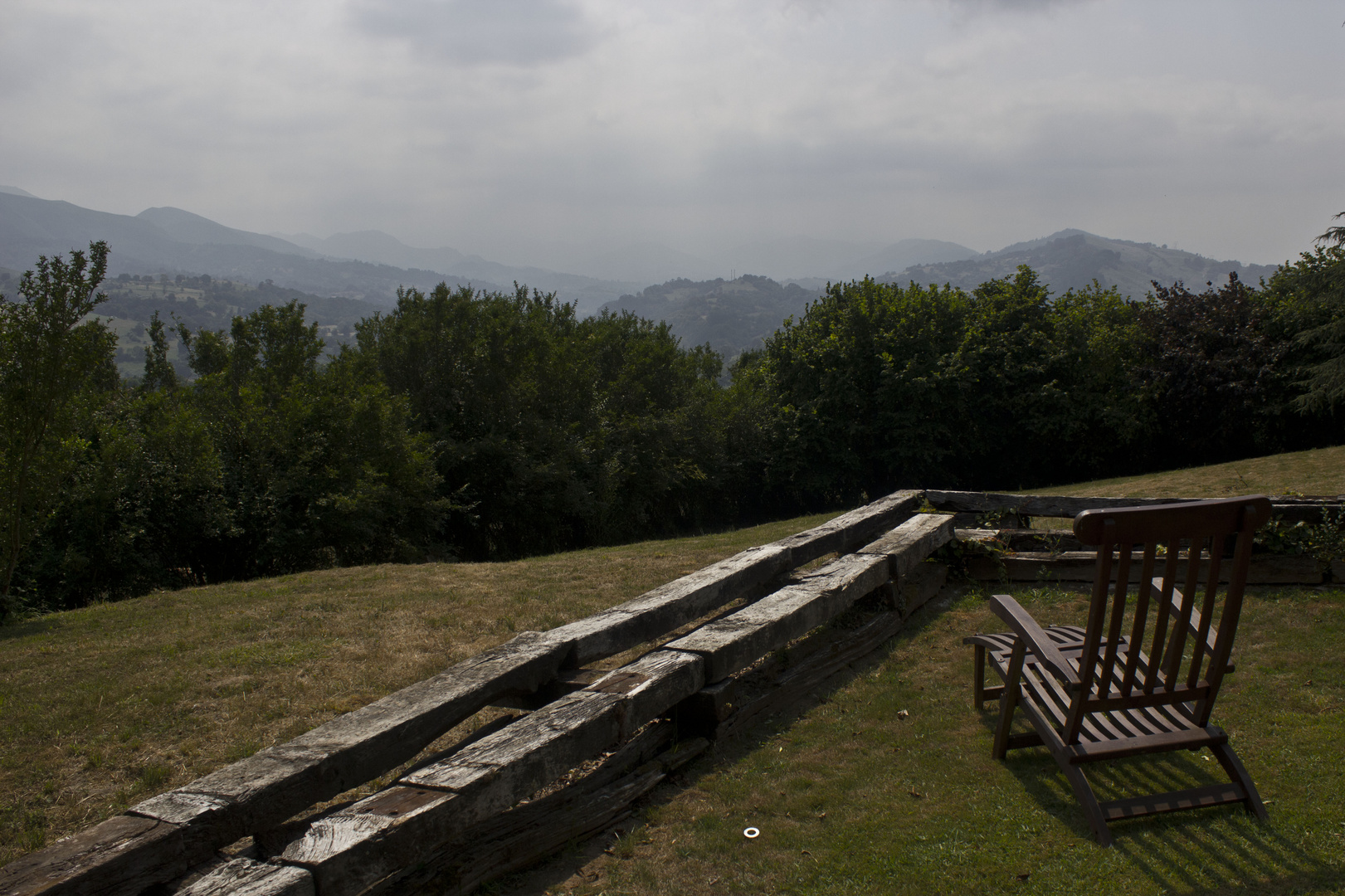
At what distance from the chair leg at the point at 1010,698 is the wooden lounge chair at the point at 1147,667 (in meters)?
0.12

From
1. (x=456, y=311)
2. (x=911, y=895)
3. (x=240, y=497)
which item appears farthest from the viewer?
(x=456, y=311)

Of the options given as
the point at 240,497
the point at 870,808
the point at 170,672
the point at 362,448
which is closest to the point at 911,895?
the point at 870,808

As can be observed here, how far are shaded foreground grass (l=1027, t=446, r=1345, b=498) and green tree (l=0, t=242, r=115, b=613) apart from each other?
13365 mm

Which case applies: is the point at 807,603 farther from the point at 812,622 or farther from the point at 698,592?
the point at 698,592

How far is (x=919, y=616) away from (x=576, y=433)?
1585 centimetres

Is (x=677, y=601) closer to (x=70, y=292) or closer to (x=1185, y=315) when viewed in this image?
(x=70, y=292)

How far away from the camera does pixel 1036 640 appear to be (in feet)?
10.9

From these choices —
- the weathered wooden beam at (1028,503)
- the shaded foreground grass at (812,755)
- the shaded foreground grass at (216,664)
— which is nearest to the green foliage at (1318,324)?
the weathered wooden beam at (1028,503)

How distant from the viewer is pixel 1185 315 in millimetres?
23766

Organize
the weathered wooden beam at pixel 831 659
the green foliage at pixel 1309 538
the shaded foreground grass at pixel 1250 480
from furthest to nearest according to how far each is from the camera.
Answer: the shaded foreground grass at pixel 1250 480
the green foliage at pixel 1309 538
the weathered wooden beam at pixel 831 659

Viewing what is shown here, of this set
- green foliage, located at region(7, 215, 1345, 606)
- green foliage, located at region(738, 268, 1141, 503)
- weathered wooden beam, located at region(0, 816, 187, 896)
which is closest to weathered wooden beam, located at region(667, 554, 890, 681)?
weathered wooden beam, located at region(0, 816, 187, 896)

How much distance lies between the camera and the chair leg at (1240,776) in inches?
125

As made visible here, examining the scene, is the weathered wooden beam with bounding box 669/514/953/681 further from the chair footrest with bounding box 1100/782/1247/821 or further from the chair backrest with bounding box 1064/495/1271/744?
the chair footrest with bounding box 1100/782/1247/821

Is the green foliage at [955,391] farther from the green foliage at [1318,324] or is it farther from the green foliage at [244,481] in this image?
the green foliage at [244,481]
